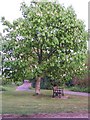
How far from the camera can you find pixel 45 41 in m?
15.9

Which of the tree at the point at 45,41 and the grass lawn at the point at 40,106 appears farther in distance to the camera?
the tree at the point at 45,41

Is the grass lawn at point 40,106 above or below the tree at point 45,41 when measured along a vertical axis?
below

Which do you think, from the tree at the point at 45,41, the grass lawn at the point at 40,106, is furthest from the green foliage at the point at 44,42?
the grass lawn at the point at 40,106

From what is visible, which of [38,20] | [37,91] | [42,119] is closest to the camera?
[42,119]

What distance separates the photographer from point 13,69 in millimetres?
16891

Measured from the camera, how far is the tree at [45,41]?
52.9ft

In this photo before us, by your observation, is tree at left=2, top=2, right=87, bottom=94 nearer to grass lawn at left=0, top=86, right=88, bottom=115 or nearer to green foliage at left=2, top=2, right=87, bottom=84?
green foliage at left=2, top=2, right=87, bottom=84

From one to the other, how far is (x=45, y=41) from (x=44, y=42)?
16 cm

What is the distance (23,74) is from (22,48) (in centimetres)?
147

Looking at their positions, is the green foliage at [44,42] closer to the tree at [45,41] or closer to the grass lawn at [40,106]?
the tree at [45,41]

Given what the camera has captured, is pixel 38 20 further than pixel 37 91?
No

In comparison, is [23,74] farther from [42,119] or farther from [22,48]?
[42,119]

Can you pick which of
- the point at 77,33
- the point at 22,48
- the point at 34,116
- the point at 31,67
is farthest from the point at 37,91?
the point at 34,116

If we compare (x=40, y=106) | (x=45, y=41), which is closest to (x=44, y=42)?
(x=45, y=41)
